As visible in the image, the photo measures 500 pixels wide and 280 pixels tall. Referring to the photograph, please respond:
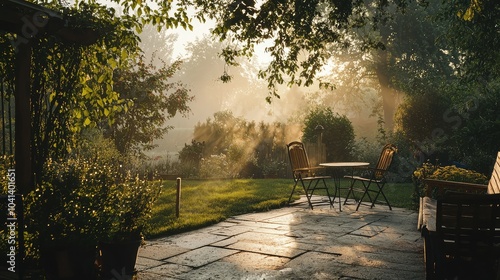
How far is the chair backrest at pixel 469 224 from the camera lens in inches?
126

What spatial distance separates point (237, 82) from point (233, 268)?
81864 millimetres

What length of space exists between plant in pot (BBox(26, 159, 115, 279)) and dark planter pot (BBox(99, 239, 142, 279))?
11cm

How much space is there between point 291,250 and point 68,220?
264 centimetres

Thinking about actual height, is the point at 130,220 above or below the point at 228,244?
above

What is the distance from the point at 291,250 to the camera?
5285 mm

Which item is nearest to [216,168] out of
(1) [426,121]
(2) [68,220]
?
(1) [426,121]

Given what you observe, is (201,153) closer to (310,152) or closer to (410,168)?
(310,152)

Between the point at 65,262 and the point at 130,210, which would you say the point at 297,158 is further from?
the point at 65,262

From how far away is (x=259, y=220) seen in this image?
729 centimetres

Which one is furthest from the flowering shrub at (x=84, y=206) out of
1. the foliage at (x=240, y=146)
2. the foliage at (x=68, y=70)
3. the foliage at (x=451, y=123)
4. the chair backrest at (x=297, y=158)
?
the foliage at (x=240, y=146)

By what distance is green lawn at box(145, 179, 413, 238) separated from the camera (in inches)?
269

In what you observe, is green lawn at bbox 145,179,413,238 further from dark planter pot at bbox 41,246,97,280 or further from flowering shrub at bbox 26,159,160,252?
dark planter pot at bbox 41,246,97,280

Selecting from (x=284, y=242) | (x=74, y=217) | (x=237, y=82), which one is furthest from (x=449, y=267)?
(x=237, y=82)

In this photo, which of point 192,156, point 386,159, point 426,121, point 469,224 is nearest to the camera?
point 469,224
